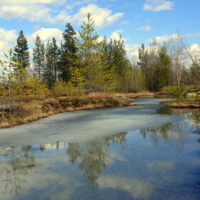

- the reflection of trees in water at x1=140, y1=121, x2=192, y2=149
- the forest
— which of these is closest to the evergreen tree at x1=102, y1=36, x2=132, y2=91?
the forest

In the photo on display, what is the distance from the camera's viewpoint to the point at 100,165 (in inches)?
199

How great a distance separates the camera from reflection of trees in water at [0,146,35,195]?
4.16 metres

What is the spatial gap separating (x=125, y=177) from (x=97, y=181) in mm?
650

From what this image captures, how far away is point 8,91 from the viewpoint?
11.5m

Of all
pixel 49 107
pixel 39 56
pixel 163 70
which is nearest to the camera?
pixel 49 107

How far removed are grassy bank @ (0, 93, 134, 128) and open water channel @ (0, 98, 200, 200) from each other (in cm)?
324

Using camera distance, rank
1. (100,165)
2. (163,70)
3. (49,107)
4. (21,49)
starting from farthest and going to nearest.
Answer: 1. (163,70)
2. (21,49)
3. (49,107)
4. (100,165)

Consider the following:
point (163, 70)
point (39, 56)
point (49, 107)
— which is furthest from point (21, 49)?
point (163, 70)

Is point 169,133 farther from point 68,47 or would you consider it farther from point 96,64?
point 68,47

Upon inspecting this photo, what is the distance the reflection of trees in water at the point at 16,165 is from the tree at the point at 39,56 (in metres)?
38.5

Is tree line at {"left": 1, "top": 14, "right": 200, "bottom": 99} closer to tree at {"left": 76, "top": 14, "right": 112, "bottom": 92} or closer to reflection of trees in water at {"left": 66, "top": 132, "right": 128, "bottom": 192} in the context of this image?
tree at {"left": 76, "top": 14, "right": 112, "bottom": 92}

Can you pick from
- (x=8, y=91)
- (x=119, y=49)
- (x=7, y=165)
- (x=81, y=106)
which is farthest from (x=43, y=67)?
(x=7, y=165)

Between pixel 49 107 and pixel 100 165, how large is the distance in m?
12.3

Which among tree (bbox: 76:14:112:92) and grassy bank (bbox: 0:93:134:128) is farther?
tree (bbox: 76:14:112:92)
